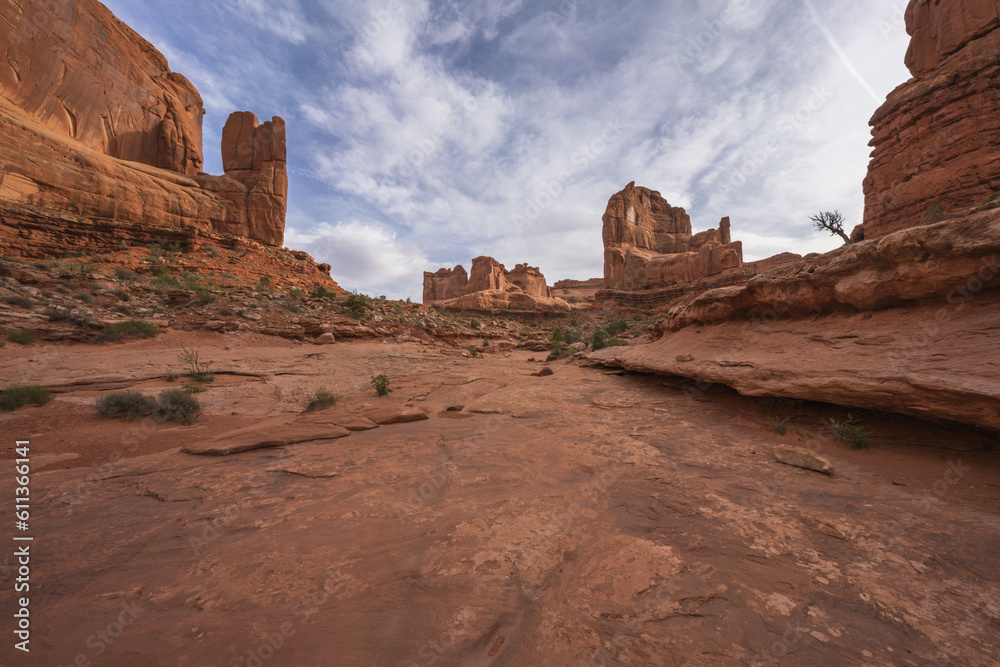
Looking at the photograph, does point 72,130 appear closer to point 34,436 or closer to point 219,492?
point 34,436

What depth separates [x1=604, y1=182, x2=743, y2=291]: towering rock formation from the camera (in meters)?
39.7

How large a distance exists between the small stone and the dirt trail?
92 millimetres

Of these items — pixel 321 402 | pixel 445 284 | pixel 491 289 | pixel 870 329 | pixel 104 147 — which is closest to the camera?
pixel 870 329

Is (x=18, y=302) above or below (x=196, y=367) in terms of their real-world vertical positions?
above

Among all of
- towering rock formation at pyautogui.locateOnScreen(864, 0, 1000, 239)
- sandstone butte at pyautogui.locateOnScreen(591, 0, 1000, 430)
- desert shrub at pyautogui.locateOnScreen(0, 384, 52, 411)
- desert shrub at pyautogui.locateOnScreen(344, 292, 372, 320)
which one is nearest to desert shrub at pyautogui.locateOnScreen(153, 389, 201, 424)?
desert shrub at pyautogui.locateOnScreen(0, 384, 52, 411)

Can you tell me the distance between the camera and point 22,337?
801 centimetres

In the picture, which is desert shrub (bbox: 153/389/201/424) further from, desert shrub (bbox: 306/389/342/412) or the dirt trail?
desert shrub (bbox: 306/389/342/412)

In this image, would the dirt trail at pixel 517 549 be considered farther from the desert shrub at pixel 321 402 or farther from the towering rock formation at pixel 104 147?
the towering rock formation at pixel 104 147

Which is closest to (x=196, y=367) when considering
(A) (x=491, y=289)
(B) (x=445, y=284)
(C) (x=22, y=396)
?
(C) (x=22, y=396)

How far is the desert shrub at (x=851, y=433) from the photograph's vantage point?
12.3 feet

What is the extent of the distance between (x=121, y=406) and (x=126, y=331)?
662cm

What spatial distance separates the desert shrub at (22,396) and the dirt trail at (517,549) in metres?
0.77

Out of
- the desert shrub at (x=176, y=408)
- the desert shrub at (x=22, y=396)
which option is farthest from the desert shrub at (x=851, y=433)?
the desert shrub at (x=22, y=396)

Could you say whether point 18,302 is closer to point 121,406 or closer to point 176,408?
point 121,406
